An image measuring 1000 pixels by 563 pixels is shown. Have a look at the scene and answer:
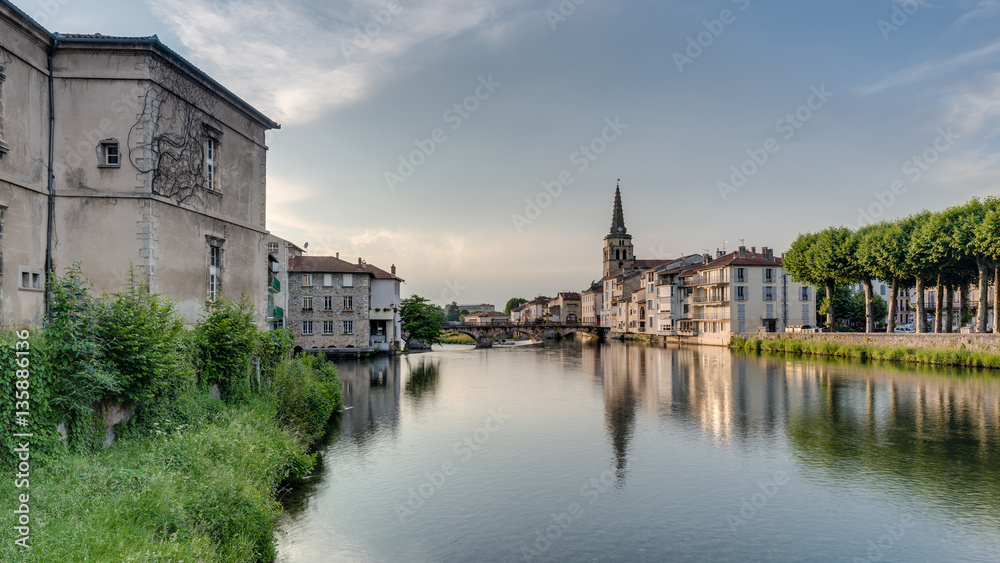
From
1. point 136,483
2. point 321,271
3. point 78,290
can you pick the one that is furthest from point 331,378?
point 321,271

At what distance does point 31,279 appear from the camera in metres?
13.9

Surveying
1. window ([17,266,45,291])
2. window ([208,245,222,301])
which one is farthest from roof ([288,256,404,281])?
window ([17,266,45,291])

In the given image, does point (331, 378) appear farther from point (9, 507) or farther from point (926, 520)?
point (926, 520)

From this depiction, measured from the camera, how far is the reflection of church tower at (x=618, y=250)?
11606 cm

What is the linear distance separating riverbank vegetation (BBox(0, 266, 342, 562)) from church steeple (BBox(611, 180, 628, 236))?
108 m

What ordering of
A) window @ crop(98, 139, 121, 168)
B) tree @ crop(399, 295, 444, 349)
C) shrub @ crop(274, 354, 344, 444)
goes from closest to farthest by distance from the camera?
window @ crop(98, 139, 121, 168) < shrub @ crop(274, 354, 344, 444) < tree @ crop(399, 295, 444, 349)

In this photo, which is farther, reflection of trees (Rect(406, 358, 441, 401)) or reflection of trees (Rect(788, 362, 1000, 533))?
reflection of trees (Rect(406, 358, 441, 401))

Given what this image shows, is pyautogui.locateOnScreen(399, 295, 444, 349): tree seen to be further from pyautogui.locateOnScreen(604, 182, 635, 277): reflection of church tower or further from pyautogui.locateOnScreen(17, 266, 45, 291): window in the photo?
pyautogui.locateOnScreen(604, 182, 635, 277): reflection of church tower

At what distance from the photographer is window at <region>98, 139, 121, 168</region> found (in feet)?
49.6

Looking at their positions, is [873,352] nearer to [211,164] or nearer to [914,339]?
[914,339]

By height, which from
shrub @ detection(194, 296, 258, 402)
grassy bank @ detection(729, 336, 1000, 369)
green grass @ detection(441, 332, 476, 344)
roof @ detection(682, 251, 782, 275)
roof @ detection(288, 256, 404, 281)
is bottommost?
green grass @ detection(441, 332, 476, 344)

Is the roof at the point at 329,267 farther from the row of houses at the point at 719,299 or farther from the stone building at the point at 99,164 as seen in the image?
the row of houses at the point at 719,299

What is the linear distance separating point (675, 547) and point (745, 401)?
1744 cm

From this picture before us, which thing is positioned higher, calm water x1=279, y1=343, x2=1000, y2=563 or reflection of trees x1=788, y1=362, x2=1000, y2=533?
reflection of trees x1=788, y1=362, x2=1000, y2=533
